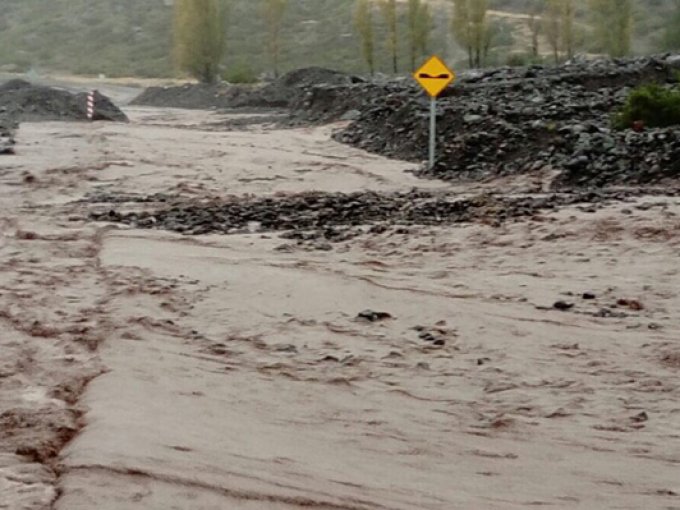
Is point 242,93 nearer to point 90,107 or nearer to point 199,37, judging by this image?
point 90,107

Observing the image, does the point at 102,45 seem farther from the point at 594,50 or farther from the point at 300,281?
the point at 300,281

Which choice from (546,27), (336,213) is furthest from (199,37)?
(336,213)

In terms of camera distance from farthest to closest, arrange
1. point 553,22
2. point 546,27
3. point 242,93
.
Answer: point 546,27 < point 553,22 < point 242,93

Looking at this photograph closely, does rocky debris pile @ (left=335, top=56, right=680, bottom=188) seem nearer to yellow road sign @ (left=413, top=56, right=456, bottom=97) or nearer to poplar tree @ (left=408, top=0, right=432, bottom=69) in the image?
yellow road sign @ (left=413, top=56, right=456, bottom=97)

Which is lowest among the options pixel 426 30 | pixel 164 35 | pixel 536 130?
pixel 536 130

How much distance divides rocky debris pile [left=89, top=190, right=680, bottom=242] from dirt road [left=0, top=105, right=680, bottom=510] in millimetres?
517

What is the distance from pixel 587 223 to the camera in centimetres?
1077

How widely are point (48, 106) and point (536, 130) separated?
2314 cm

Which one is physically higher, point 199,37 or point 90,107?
point 199,37

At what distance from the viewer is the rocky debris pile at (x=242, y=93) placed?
4462cm

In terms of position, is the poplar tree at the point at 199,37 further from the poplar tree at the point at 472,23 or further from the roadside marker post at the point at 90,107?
the roadside marker post at the point at 90,107

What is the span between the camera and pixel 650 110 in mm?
17172

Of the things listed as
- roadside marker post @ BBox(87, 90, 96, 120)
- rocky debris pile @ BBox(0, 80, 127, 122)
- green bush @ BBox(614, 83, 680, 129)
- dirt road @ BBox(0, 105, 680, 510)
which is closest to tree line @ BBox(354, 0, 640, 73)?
rocky debris pile @ BBox(0, 80, 127, 122)

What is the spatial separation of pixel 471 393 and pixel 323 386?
83cm
